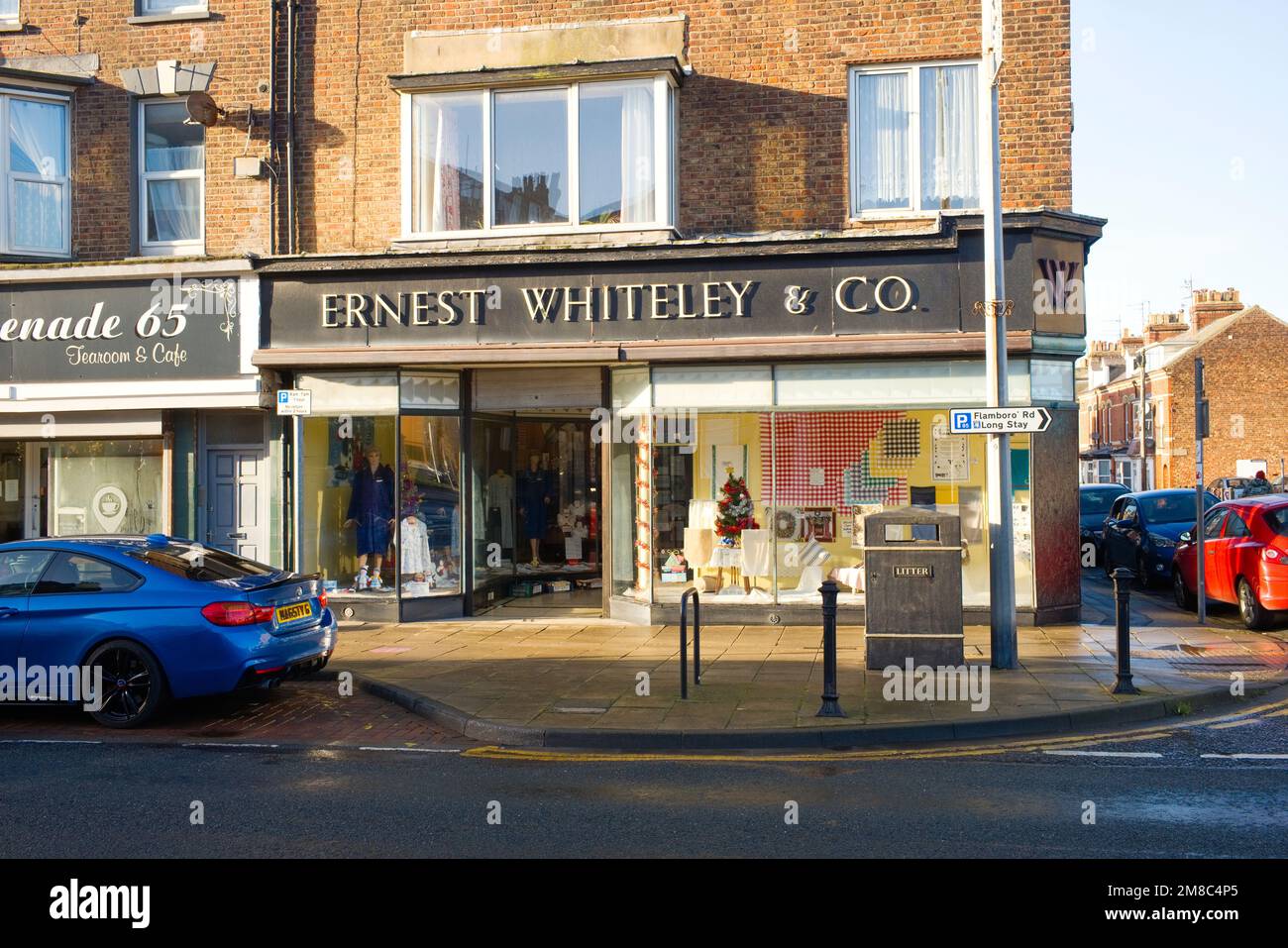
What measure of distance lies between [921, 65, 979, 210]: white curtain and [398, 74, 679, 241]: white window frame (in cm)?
316

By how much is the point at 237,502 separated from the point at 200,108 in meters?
5.22

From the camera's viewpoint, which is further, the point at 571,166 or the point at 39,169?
the point at 39,169

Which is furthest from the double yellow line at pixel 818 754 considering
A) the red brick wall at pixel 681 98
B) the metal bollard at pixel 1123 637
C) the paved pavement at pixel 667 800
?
the red brick wall at pixel 681 98

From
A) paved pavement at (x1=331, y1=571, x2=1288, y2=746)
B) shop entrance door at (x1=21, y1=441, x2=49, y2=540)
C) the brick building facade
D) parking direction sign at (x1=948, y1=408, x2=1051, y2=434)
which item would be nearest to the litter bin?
paved pavement at (x1=331, y1=571, x2=1288, y2=746)

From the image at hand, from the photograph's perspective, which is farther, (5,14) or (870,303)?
(5,14)

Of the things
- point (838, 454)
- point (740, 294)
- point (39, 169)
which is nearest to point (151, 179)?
point (39, 169)

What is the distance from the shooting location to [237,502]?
16172 millimetres

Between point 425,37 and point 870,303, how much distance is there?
22.2ft

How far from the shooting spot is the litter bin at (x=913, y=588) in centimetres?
1062

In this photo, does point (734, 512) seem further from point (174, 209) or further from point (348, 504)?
point (174, 209)

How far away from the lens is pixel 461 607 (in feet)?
52.1
